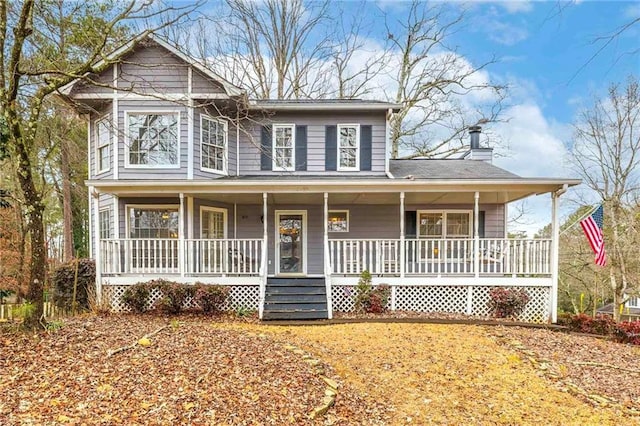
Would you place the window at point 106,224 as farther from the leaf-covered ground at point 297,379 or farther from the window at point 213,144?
the leaf-covered ground at point 297,379

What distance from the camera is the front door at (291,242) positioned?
11.3m

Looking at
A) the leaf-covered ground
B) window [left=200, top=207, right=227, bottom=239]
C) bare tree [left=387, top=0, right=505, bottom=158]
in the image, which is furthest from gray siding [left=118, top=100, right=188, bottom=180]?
bare tree [left=387, top=0, right=505, bottom=158]

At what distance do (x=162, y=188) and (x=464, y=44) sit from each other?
54.8 ft

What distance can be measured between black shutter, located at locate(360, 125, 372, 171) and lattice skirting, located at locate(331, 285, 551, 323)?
407 cm

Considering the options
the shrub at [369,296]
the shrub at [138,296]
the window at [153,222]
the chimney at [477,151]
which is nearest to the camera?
the shrub at [138,296]

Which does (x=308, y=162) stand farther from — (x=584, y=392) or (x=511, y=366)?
(x=584, y=392)

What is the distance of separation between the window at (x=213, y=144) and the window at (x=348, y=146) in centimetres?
362

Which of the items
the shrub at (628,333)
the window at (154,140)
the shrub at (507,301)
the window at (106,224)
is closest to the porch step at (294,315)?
the shrub at (507,301)


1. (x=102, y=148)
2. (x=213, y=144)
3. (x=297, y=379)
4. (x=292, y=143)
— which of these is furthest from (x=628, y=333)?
(x=102, y=148)

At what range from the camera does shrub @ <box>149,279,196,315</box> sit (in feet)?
27.5

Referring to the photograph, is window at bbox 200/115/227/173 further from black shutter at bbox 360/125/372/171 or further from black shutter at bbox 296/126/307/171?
black shutter at bbox 360/125/372/171

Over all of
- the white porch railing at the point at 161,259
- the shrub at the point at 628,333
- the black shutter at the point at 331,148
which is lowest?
the shrub at the point at 628,333

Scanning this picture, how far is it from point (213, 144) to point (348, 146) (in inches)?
165

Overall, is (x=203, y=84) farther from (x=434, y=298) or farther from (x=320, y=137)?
(x=434, y=298)
